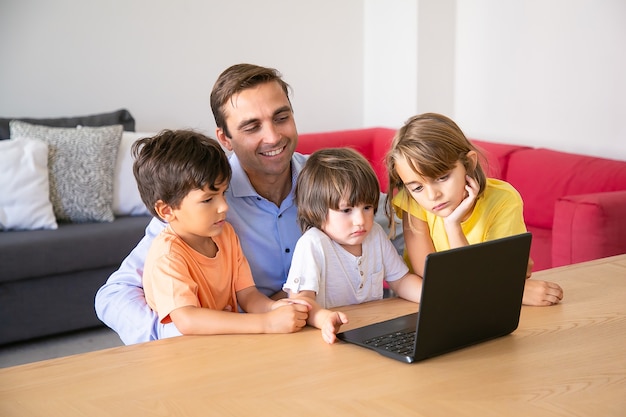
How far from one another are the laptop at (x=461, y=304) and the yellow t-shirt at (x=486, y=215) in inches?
16.4

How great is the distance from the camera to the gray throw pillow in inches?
153

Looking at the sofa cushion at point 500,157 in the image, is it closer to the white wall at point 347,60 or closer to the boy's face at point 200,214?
the white wall at point 347,60

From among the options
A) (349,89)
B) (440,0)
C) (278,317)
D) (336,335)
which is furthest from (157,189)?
(349,89)

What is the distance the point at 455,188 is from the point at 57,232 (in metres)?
2.26

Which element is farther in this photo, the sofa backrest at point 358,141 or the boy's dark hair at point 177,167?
the sofa backrest at point 358,141

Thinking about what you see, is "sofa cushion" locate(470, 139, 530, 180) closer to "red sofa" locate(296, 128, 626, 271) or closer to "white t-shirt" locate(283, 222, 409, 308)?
"red sofa" locate(296, 128, 626, 271)

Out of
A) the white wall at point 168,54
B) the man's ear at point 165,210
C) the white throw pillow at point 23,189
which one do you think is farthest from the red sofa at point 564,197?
the white throw pillow at point 23,189

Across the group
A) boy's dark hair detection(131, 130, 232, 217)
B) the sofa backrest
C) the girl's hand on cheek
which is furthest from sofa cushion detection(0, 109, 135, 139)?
the girl's hand on cheek

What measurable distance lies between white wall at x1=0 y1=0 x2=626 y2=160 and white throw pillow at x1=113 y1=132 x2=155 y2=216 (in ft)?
1.99

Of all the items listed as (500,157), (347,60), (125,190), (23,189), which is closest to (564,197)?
(500,157)

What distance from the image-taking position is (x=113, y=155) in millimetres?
4004

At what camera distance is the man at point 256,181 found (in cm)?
211

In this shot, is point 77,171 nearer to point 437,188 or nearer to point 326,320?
point 437,188

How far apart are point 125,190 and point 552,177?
1.96 meters
